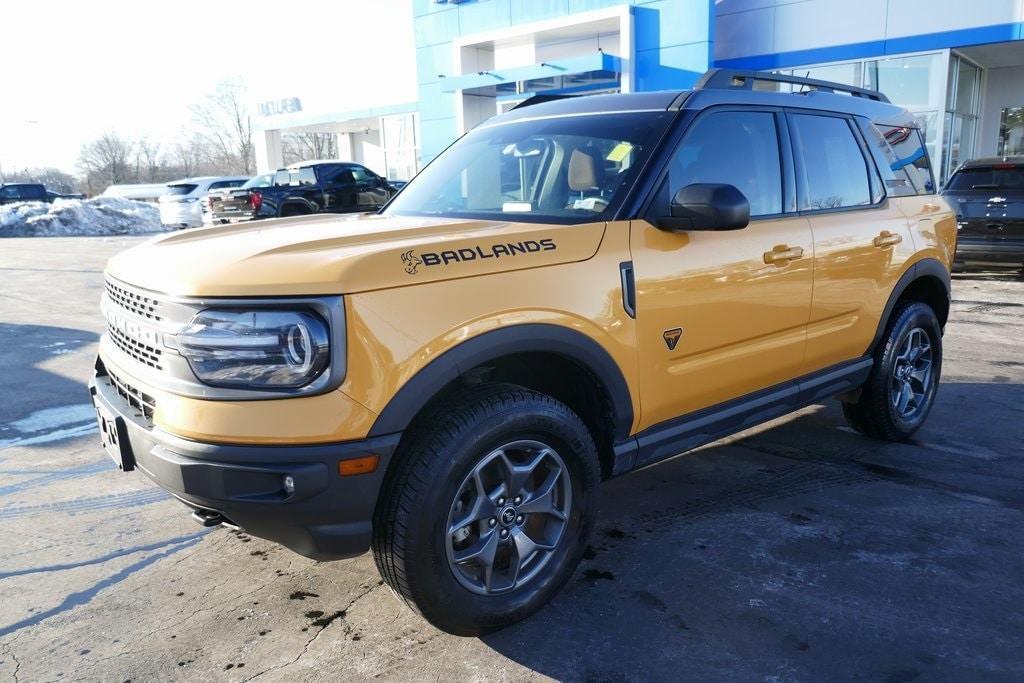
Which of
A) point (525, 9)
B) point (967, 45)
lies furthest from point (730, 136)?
point (525, 9)

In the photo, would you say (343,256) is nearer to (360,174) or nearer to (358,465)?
(358,465)

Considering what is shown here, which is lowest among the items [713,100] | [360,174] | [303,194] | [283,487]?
[283,487]

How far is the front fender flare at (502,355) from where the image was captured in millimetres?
2346

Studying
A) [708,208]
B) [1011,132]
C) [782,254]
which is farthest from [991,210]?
[1011,132]

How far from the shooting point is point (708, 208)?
2.89m

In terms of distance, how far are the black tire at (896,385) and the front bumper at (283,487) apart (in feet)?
10.8

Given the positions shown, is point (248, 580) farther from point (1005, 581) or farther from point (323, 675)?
point (1005, 581)

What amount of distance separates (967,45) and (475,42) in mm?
13159

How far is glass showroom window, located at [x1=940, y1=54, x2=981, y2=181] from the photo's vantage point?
1655 centimetres

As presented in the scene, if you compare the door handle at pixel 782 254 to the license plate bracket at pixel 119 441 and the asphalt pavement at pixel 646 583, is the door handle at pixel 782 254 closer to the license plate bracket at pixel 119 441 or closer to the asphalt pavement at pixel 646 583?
the asphalt pavement at pixel 646 583

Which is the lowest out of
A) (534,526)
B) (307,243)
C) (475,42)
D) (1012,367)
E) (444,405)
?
(1012,367)

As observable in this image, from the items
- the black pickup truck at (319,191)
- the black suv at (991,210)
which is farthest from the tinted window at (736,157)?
the black pickup truck at (319,191)

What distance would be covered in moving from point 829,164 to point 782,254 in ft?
2.76

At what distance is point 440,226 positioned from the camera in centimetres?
297
